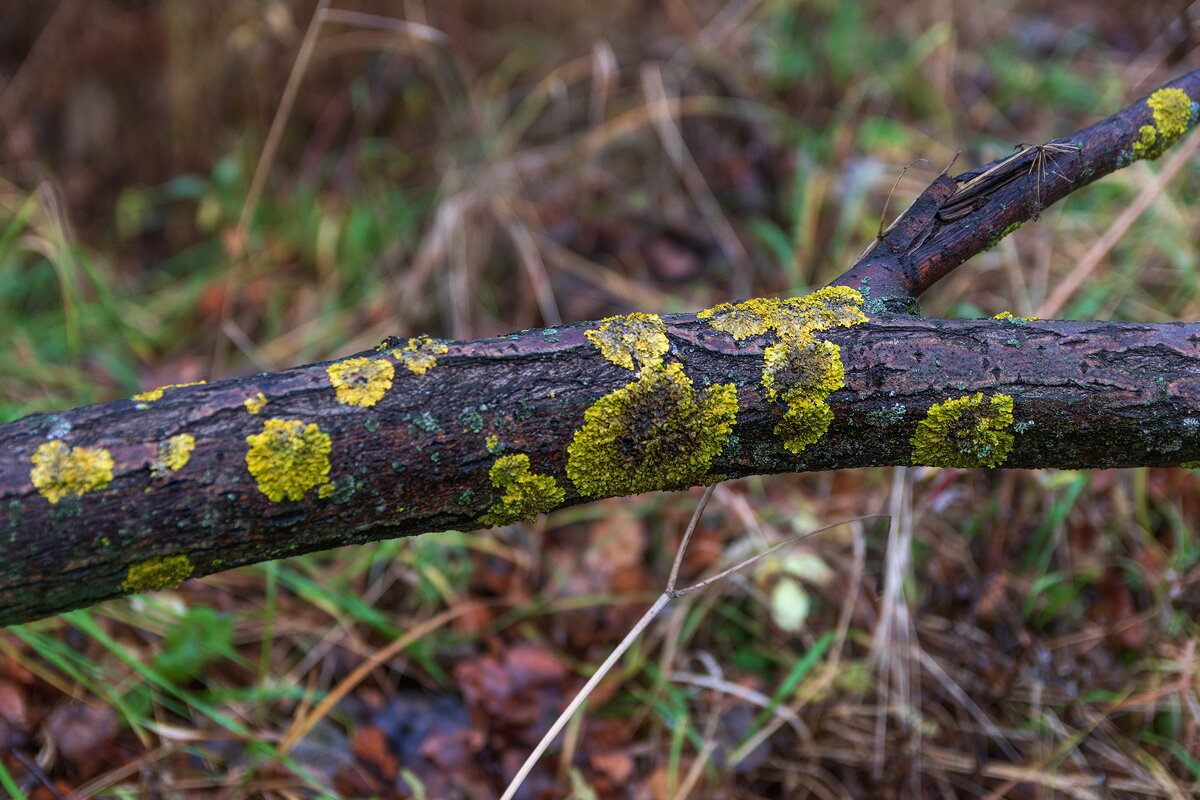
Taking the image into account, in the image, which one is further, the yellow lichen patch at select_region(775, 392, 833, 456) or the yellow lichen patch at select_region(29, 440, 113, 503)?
the yellow lichen patch at select_region(775, 392, 833, 456)

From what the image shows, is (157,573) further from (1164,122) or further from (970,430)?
(1164,122)

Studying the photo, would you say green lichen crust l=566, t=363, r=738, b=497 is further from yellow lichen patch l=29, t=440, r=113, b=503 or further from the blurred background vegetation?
the blurred background vegetation

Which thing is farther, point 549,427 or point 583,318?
point 583,318

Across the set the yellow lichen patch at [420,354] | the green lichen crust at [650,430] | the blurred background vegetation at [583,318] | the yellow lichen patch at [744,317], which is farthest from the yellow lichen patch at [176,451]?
the blurred background vegetation at [583,318]

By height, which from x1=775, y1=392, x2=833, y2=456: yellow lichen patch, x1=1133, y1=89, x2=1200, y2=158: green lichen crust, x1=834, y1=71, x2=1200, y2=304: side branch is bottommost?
x1=775, y1=392, x2=833, y2=456: yellow lichen patch

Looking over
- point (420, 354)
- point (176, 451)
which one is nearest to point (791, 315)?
point (420, 354)

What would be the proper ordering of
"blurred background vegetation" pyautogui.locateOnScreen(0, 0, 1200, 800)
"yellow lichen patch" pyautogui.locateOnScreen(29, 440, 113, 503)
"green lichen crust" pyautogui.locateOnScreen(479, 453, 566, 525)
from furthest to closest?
"blurred background vegetation" pyautogui.locateOnScreen(0, 0, 1200, 800), "green lichen crust" pyautogui.locateOnScreen(479, 453, 566, 525), "yellow lichen patch" pyautogui.locateOnScreen(29, 440, 113, 503)

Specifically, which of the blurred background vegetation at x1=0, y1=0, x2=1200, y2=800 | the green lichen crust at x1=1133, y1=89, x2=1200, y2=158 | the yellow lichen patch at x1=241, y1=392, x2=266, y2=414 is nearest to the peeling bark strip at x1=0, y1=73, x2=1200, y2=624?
the yellow lichen patch at x1=241, y1=392, x2=266, y2=414

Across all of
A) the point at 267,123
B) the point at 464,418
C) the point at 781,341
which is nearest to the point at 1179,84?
the point at 781,341
